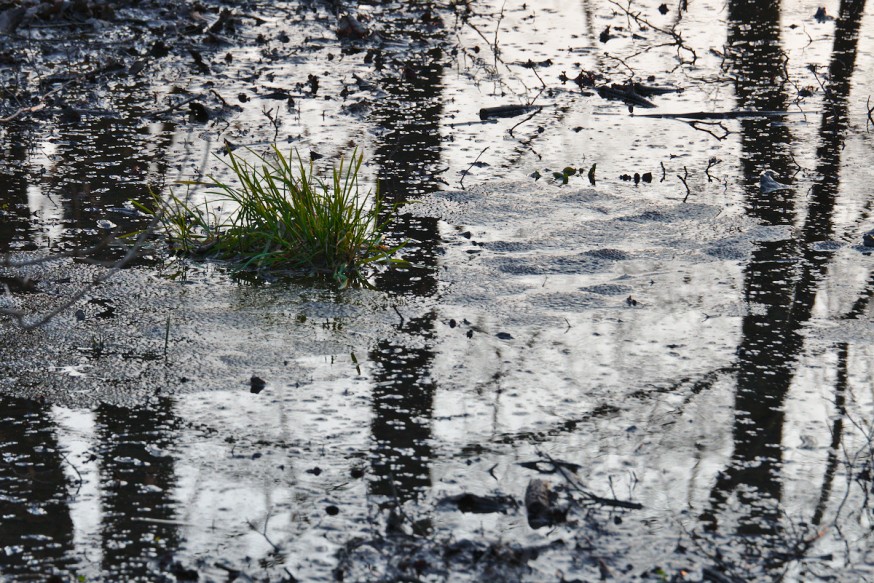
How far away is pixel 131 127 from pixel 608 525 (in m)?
5.47

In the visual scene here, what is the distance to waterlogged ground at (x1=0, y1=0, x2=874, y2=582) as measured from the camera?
3.31 metres

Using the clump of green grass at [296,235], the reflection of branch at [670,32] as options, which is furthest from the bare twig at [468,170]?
the reflection of branch at [670,32]

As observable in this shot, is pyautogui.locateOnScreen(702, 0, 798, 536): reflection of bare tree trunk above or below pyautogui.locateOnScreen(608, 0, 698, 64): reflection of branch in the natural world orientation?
below

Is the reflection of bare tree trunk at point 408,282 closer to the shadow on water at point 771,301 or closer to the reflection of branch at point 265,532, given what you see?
the reflection of branch at point 265,532

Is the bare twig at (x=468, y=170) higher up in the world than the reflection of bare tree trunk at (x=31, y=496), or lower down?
higher up

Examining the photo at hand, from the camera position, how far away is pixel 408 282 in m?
5.31

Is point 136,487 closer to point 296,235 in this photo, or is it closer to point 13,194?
point 296,235

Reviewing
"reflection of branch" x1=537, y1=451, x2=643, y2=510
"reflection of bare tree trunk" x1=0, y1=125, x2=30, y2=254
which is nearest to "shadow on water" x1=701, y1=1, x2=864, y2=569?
"reflection of branch" x1=537, y1=451, x2=643, y2=510

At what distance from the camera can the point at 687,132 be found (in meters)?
7.71

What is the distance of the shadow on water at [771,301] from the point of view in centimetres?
350

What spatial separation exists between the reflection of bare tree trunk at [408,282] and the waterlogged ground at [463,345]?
0.02 metres

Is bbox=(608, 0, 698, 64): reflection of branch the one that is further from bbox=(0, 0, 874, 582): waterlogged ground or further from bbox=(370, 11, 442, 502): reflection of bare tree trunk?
bbox=(370, 11, 442, 502): reflection of bare tree trunk

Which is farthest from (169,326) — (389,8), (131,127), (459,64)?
(389,8)

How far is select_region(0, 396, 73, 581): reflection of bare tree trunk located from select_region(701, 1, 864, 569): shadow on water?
1985mm
